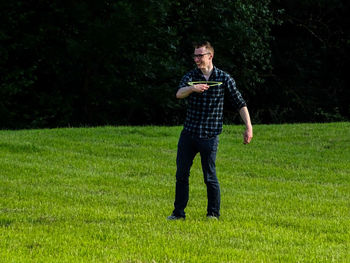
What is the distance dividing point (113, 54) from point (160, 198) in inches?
569

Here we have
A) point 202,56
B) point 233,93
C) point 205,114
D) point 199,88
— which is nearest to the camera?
point 199,88

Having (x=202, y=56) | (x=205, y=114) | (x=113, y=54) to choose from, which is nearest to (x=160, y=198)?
Answer: (x=205, y=114)

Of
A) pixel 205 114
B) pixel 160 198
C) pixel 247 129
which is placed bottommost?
pixel 160 198

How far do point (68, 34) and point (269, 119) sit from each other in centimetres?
956

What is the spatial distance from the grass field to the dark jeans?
0.30 m

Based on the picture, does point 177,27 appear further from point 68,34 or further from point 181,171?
point 181,171

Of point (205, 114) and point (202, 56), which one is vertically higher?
point (202, 56)

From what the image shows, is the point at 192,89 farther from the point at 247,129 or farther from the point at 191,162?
the point at 191,162

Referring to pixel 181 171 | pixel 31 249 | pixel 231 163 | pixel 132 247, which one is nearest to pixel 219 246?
pixel 132 247

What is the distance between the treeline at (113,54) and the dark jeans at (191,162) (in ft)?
50.7

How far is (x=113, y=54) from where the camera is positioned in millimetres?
22891

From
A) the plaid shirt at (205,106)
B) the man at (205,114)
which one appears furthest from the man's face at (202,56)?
the plaid shirt at (205,106)

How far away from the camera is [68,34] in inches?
932

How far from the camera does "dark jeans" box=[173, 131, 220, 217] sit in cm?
702
